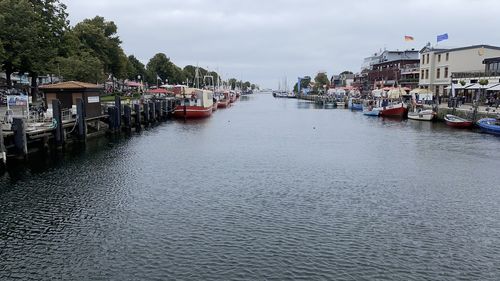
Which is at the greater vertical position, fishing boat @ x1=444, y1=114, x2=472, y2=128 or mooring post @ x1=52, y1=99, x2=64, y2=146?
mooring post @ x1=52, y1=99, x2=64, y2=146

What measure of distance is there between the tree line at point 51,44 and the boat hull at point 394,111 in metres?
47.1

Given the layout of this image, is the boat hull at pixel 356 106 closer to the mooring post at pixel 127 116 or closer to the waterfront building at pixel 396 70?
the waterfront building at pixel 396 70

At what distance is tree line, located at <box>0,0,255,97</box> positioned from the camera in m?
50.3

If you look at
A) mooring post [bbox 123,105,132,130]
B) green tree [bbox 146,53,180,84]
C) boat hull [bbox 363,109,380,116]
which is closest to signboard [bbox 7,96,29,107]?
mooring post [bbox 123,105,132,130]

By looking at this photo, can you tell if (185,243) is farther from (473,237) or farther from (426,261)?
(473,237)

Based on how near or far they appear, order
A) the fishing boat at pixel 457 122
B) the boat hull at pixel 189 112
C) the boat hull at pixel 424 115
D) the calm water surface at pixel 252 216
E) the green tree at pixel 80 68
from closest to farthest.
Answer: the calm water surface at pixel 252 216 < the fishing boat at pixel 457 122 < the green tree at pixel 80 68 < the boat hull at pixel 424 115 < the boat hull at pixel 189 112

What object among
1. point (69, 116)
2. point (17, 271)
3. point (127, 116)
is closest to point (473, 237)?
point (17, 271)

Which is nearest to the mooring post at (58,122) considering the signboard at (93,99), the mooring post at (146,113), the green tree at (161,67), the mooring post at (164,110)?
the signboard at (93,99)

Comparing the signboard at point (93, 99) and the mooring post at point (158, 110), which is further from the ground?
the signboard at point (93, 99)

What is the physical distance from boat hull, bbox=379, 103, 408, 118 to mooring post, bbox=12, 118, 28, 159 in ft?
193

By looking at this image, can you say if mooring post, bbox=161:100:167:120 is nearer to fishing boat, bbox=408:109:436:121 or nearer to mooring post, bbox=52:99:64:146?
mooring post, bbox=52:99:64:146

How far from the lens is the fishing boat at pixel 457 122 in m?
54.5

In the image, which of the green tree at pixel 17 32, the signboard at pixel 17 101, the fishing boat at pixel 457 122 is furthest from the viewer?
the fishing boat at pixel 457 122

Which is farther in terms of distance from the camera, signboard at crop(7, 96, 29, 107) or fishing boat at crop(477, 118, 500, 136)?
fishing boat at crop(477, 118, 500, 136)
